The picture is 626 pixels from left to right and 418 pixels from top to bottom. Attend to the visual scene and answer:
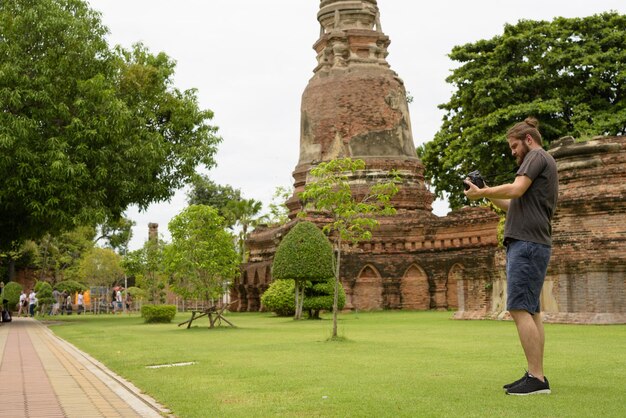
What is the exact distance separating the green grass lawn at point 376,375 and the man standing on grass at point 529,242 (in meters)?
0.29

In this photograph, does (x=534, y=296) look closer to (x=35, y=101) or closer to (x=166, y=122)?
(x=35, y=101)

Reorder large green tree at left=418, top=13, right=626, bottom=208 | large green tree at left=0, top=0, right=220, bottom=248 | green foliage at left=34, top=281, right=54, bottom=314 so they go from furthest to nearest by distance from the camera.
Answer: green foliage at left=34, top=281, right=54, bottom=314 → large green tree at left=418, top=13, right=626, bottom=208 → large green tree at left=0, top=0, right=220, bottom=248

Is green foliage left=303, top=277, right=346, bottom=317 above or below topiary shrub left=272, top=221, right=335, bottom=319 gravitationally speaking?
below

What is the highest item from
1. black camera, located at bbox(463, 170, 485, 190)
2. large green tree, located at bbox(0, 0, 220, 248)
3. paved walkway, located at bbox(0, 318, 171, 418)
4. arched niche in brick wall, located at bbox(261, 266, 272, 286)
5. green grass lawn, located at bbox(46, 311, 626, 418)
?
large green tree, located at bbox(0, 0, 220, 248)

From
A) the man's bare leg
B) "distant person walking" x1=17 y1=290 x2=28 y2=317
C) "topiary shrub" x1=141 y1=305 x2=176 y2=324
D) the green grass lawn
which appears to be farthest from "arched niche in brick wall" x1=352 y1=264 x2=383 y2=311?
the man's bare leg

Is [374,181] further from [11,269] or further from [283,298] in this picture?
[11,269]

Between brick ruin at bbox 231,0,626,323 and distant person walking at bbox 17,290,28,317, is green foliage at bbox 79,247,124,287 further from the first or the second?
brick ruin at bbox 231,0,626,323

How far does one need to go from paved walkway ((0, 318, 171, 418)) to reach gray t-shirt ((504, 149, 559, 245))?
3011mm

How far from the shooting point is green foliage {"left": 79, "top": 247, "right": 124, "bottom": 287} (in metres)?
55.8

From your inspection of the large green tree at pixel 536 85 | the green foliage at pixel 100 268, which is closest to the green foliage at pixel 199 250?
the large green tree at pixel 536 85

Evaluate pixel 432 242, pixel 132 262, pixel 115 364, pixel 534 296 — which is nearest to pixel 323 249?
pixel 432 242

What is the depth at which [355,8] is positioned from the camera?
35.5m

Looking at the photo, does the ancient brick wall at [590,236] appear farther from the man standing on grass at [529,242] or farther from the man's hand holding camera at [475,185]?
the man's hand holding camera at [475,185]

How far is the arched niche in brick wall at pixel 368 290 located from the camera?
29.7 meters
